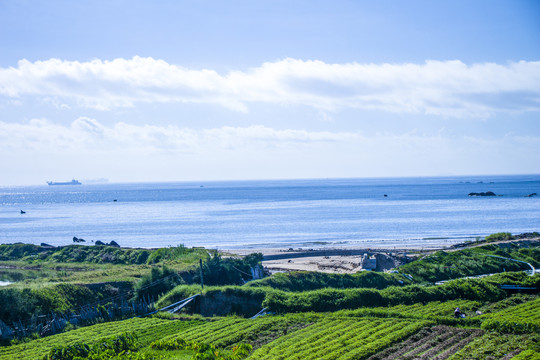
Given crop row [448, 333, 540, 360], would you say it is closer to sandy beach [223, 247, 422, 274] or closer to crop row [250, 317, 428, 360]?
crop row [250, 317, 428, 360]

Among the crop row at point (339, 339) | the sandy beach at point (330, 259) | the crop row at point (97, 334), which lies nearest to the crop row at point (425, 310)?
the crop row at point (339, 339)

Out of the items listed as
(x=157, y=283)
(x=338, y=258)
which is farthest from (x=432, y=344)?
(x=338, y=258)

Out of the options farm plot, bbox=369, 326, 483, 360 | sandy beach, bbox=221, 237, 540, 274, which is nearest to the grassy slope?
farm plot, bbox=369, 326, 483, 360

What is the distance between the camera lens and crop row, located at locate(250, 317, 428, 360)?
22406 mm

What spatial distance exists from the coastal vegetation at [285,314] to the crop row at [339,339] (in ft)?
0.21

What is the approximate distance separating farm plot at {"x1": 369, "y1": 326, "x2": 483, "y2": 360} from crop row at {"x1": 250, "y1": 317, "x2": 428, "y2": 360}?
528 mm

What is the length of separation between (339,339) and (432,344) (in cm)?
460

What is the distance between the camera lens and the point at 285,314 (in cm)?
3209

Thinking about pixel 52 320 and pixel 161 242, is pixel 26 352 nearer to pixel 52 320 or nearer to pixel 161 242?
pixel 52 320

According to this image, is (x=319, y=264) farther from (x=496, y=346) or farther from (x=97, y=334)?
(x=496, y=346)

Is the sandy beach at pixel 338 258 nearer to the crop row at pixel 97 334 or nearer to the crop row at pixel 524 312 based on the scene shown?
the crop row at pixel 524 312

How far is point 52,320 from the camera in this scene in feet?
99.9

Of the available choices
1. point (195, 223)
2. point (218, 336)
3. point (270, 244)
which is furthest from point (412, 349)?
point (195, 223)

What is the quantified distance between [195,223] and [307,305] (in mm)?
85432
